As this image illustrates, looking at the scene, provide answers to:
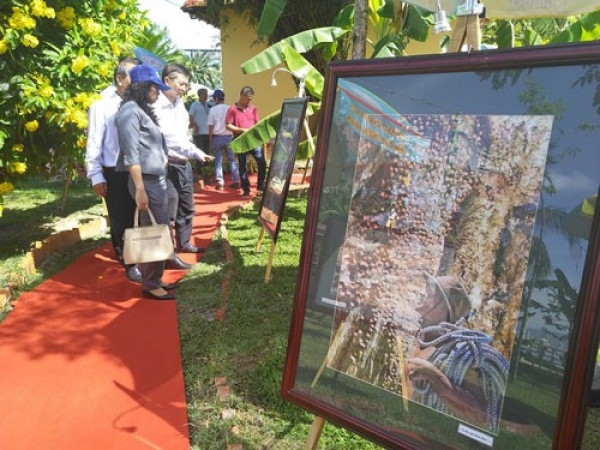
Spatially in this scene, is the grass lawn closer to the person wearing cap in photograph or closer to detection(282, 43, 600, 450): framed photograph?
detection(282, 43, 600, 450): framed photograph

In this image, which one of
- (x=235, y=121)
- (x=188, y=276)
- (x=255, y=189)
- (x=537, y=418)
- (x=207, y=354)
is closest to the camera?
(x=537, y=418)

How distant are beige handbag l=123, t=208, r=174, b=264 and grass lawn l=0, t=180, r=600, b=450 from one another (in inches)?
20.9

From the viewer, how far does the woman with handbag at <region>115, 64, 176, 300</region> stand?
12.2 ft

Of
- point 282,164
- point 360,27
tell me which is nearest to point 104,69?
point 282,164

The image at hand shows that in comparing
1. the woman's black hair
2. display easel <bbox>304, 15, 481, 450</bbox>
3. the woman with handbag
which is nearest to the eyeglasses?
the woman with handbag

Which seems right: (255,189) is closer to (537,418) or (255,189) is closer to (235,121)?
(235,121)

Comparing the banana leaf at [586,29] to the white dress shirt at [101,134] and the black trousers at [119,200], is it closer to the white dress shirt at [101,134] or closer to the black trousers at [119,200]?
the white dress shirt at [101,134]

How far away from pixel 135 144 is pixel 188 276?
1513 mm

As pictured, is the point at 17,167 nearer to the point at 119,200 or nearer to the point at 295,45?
the point at 119,200

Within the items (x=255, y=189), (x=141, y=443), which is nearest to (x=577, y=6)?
(x=141, y=443)

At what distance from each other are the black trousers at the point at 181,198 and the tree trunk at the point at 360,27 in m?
2.13

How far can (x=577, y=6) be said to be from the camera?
2504 millimetres

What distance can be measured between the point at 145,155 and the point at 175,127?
3.06 ft

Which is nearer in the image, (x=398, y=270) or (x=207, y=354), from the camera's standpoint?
(x=398, y=270)
